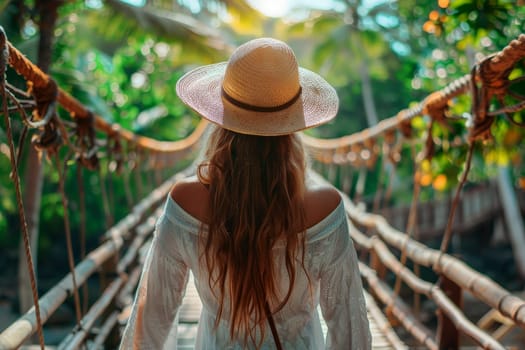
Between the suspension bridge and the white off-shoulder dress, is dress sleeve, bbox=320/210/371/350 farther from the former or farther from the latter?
the suspension bridge

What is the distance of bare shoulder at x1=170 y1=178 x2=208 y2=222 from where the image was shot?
1.01m

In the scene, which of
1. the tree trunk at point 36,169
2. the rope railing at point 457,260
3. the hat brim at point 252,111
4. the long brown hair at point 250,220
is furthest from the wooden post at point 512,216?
the long brown hair at point 250,220

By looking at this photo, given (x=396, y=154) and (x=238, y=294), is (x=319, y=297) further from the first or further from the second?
(x=396, y=154)

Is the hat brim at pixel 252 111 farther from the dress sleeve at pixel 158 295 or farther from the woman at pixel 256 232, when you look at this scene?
the dress sleeve at pixel 158 295

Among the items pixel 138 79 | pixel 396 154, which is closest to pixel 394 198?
pixel 138 79

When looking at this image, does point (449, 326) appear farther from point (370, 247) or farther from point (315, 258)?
point (370, 247)

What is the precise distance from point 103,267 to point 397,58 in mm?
11121

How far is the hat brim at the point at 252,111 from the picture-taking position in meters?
1.00

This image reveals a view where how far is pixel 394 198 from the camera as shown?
13305 millimetres

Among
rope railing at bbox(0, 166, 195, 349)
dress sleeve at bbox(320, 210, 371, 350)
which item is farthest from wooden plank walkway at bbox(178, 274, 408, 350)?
dress sleeve at bbox(320, 210, 371, 350)

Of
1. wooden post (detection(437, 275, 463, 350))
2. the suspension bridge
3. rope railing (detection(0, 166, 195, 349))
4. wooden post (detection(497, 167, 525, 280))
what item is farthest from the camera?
wooden post (detection(497, 167, 525, 280))

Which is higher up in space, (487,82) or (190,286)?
(487,82)

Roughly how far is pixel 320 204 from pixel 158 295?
319 mm

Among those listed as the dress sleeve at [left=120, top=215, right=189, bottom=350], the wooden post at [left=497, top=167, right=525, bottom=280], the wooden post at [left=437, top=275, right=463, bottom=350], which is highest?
the dress sleeve at [left=120, top=215, right=189, bottom=350]
